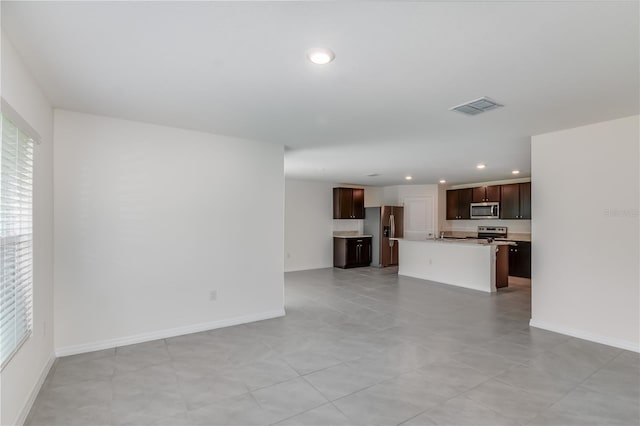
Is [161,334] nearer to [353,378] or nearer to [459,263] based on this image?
[353,378]

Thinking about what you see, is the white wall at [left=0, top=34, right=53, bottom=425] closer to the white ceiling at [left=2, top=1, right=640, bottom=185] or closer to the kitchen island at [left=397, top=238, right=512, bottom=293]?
the white ceiling at [left=2, top=1, right=640, bottom=185]

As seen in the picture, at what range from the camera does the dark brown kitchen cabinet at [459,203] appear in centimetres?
873

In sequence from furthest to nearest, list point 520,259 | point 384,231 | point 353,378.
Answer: point 384,231 → point 520,259 → point 353,378

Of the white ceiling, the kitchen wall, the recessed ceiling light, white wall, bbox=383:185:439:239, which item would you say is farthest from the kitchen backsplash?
the recessed ceiling light

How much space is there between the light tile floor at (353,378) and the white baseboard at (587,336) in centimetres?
12

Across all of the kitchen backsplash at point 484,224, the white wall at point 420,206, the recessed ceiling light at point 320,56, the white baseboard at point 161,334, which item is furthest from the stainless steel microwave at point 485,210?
the recessed ceiling light at point 320,56

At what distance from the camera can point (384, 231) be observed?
8844 millimetres

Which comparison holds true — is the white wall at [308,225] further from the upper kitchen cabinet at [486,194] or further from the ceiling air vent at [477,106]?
the ceiling air vent at [477,106]

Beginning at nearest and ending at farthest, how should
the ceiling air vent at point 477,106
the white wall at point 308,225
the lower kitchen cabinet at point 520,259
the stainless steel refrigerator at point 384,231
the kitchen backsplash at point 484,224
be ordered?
the ceiling air vent at point 477,106 → the lower kitchen cabinet at point 520,259 → the kitchen backsplash at point 484,224 → the white wall at point 308,225 → the stainless steel refrigerator at point 384,231

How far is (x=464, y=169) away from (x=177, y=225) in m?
5.43

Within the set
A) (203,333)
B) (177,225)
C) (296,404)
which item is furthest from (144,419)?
(177,225)

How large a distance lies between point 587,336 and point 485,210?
16.2 ft

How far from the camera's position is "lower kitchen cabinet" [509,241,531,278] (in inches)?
286

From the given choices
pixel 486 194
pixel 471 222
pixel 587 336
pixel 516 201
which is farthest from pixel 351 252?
pixel 587 336
